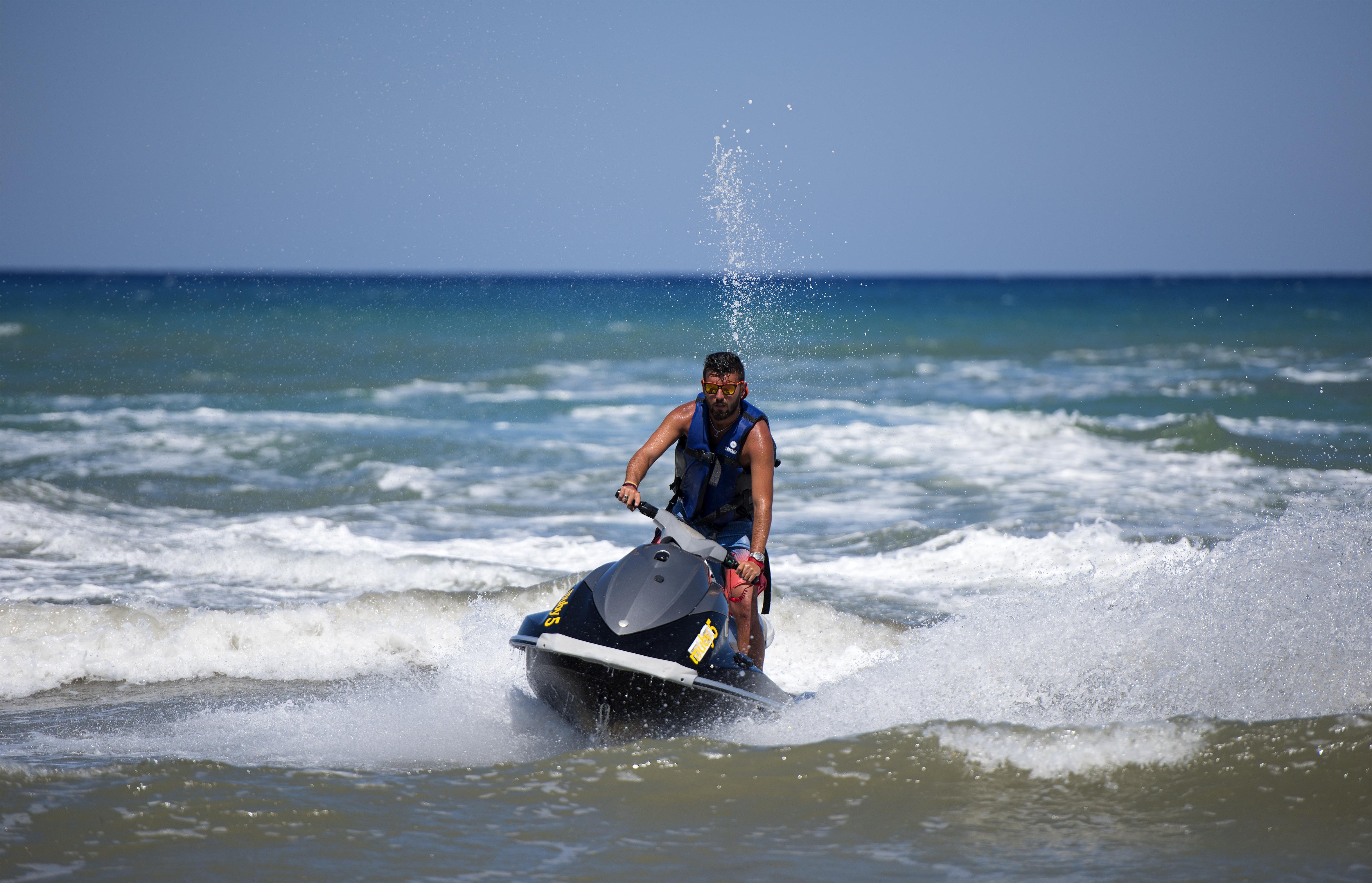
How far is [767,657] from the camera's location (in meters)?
7.29

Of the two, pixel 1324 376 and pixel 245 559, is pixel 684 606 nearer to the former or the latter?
pixel 245 559

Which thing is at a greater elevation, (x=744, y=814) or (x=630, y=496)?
(x=630, y=496)

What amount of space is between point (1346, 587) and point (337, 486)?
986cm

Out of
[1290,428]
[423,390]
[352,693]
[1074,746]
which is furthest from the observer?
[423,390]

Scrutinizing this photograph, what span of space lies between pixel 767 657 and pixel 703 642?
248 centimetres

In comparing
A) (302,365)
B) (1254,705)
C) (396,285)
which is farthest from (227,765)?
(396,285)

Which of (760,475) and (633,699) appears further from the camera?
(760,475)

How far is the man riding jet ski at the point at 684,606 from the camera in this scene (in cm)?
483

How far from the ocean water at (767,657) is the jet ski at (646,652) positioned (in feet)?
0.63

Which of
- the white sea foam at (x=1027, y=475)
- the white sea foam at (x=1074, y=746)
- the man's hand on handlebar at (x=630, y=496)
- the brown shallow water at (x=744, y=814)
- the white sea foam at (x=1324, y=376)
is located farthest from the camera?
the white sea foam at (x=1324, y=376)

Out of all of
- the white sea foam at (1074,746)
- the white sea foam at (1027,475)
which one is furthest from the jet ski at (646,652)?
the white sea foam at (1027,475)

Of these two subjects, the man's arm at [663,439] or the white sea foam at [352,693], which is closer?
the white sea foam at [352,693]

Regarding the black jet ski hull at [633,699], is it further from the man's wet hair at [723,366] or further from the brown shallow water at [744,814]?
the man's wet hair at [723,366]

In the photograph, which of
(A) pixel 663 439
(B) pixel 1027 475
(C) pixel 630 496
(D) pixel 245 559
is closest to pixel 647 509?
(C) pixel 630 496
